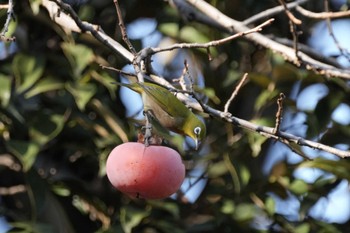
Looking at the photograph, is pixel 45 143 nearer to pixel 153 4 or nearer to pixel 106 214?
pixel 106 214

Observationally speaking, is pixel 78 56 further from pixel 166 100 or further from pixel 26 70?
pixel 166 100

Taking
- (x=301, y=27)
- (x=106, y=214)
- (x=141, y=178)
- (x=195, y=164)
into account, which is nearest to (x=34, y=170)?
(x=106, y=214)

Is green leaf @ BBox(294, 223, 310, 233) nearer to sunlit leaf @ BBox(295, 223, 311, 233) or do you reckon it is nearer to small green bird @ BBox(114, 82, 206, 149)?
sunlit leaf @ BBox(295, 223, 311, 233)

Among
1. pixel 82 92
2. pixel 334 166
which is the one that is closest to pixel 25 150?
pixel 82 92

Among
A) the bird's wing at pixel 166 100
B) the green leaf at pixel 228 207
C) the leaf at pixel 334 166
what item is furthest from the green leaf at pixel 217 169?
the bird's wing at pixel 166 100

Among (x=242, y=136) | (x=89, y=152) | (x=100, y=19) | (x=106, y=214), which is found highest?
(x=100, y=19)

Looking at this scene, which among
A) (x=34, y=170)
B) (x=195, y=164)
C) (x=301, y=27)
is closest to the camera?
(x=34, y=170)

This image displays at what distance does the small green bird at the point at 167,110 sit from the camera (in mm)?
1729

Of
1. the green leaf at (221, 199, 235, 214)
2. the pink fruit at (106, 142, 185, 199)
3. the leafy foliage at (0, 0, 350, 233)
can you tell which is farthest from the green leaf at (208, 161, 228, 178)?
the pink fruit at (106, 142, 185, 199)

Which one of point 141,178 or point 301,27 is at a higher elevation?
point 301,27

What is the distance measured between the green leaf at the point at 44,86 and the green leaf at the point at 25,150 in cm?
18

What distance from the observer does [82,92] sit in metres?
2.32

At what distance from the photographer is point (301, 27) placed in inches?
115

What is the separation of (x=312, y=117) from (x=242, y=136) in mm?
220
